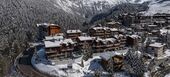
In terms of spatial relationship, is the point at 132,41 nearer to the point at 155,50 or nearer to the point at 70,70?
the point at 155,50

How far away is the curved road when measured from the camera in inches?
3071

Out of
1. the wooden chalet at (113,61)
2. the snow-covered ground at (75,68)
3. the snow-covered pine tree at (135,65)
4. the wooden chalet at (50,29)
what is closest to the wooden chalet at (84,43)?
the snow-covered ground at (75,68)

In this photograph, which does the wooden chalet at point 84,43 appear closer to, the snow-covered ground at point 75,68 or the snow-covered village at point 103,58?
the snow-covered village at point 103,58

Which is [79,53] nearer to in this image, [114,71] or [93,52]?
[93,52]

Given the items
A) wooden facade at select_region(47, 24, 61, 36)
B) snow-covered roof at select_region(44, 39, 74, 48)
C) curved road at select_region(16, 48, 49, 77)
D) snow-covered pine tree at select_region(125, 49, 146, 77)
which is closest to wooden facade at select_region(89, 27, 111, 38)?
wooden facade at select_region(47, 24, 61, 36)

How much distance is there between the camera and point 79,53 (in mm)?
87500

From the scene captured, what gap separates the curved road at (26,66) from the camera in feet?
256

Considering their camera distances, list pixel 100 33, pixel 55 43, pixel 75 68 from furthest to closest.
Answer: pixel 100 33
pixel 55 43
pixel 75 68

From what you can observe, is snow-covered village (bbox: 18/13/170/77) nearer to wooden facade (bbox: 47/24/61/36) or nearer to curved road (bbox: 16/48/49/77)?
curved road (bbox: 16/48/49/77)

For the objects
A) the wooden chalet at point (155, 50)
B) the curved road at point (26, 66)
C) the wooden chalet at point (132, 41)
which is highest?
the wooden chalet at point (132, 41)

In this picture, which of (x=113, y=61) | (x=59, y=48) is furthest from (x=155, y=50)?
(x=59, y=48)

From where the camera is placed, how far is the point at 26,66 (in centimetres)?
8562

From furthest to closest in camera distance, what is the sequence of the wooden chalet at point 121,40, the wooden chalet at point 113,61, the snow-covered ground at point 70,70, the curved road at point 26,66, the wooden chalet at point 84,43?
the wooden chalet at point 121,40 < the wooden chalet at point 84,43 < the curved road at point 26,66 < the wooden chalet at point 113,61 < the snow-covered ground at point 70,70

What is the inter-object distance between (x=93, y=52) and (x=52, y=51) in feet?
46.2
